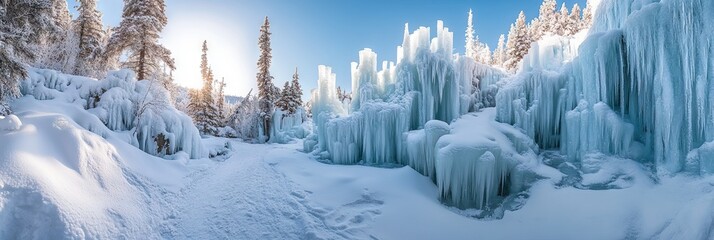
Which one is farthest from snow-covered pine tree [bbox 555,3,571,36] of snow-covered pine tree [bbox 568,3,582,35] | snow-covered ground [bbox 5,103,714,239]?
snow-covered ground [bbox 5,103,714,239]

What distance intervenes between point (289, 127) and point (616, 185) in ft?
90.8

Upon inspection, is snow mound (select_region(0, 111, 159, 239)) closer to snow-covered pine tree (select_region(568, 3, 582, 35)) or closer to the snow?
the snow

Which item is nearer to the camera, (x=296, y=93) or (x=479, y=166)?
(x=479, y=166)

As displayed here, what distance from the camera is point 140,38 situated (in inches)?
760

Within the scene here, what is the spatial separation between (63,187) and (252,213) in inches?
168

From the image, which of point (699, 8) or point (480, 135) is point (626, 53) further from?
point (480, 135)

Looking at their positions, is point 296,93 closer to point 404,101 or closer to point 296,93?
point 296,93

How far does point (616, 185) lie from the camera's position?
9.51 m

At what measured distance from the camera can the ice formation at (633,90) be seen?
834cm

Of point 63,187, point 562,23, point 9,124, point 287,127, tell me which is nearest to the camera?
point 63,187

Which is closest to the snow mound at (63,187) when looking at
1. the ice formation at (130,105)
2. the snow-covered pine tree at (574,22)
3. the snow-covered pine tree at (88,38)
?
the ice formation at (130,105)

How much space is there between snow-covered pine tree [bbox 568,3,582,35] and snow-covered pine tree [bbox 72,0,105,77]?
45.6 meters

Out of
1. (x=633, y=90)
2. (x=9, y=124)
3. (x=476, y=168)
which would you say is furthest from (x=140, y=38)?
(x=633, y=90)

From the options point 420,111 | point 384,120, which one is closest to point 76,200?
point 384,120
